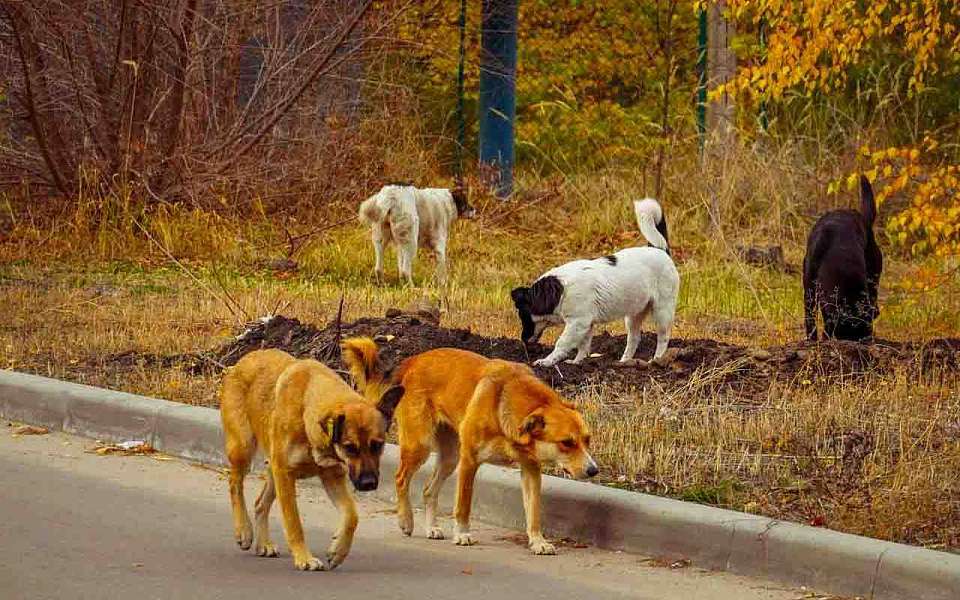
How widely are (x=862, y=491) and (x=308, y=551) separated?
8.08ft

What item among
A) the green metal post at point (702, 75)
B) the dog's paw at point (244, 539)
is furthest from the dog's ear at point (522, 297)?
the green metal post at point (702, 75)

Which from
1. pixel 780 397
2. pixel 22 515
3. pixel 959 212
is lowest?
pixel 22 515

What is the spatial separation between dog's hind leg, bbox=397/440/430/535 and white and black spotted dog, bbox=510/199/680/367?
3.39 meters

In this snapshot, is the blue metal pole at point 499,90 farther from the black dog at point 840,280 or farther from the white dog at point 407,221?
the black dog at point 840,280

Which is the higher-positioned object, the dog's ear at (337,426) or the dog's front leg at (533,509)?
the dog's ear at (337,426)

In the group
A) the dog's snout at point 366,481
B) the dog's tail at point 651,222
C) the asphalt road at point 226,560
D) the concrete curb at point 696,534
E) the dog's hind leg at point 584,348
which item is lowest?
the asphalt road at point 226,560

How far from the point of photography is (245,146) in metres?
18.4

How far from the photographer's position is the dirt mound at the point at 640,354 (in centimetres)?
1038

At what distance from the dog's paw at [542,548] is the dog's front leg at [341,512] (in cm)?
84

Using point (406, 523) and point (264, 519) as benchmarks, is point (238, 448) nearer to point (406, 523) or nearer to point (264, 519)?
point (264, 519)

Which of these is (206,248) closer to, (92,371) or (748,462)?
(92,371)

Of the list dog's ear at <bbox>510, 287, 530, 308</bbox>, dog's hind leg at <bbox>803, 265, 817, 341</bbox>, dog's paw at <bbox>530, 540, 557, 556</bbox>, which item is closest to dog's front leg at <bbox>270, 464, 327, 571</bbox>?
dog's paw at <bbox>530, 540, 557, 556</bbox>

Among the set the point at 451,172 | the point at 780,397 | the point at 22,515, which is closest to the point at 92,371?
the point at 22,515

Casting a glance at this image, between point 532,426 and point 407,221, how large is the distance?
388 inches
